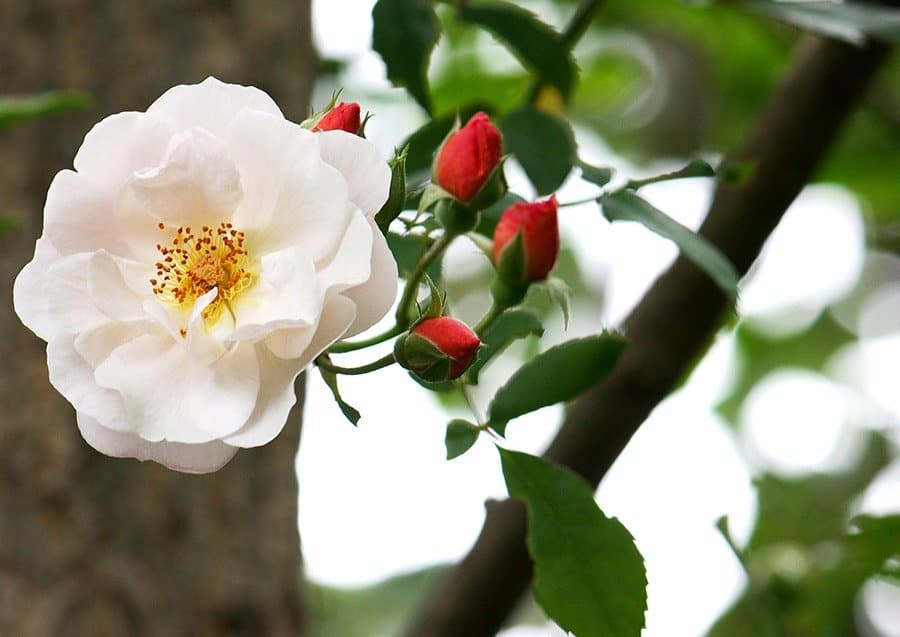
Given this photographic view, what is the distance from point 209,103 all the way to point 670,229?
0.26 m

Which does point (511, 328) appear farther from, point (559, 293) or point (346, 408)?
point (346, 408)

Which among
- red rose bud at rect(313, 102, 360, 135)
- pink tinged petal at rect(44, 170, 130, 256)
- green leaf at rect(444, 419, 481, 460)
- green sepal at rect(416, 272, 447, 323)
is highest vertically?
red rose bud at rect(313, 102, 360, 135)

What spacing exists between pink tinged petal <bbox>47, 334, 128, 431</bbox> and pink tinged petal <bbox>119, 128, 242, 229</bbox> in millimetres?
72

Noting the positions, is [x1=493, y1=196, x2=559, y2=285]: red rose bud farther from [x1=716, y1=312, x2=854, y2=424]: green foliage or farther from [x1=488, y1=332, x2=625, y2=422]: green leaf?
[x1=716, y1=312, x2=854, y2=424]: green foliage

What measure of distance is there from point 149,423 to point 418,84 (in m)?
0.41

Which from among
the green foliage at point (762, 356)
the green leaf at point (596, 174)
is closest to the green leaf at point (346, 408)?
the green leaf at point (596, 174)

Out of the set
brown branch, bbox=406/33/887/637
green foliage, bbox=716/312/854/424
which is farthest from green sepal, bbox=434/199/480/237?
green foliage, bbox=716/312/854/424

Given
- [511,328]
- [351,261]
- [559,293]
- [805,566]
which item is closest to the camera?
[351,261]

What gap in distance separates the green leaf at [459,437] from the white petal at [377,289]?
132 mm

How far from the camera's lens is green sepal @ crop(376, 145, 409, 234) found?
1.72 ft

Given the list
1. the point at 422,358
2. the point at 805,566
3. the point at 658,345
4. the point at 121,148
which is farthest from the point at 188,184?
the point at 805,566

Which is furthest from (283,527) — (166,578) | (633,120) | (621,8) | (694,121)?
(633,120)

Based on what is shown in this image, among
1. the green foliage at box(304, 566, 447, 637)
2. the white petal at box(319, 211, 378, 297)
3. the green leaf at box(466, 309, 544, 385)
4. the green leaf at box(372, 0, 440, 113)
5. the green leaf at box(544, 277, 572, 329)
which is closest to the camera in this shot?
the white petal at box(319, 211, 378, 297)

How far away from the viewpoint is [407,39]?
81 cm
